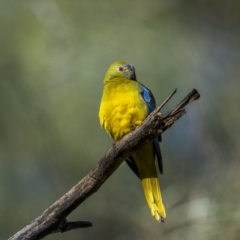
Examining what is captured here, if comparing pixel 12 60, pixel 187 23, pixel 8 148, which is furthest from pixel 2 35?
pixel 187 23

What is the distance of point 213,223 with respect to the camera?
629 centimetres

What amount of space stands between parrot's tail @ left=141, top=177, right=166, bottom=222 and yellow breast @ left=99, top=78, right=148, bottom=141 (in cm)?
52

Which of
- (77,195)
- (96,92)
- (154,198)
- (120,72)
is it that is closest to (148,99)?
(120,72)

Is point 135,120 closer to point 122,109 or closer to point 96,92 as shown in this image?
point 122,109

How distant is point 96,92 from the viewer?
7723 millimetres

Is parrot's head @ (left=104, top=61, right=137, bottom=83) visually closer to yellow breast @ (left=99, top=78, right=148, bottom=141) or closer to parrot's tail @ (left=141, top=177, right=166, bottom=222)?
yellow breast @ (left=99, top=78, right=148, bottom=141)

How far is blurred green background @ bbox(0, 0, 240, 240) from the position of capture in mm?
7406

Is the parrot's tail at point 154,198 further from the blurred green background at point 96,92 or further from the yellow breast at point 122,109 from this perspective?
the blurred green background at point 96,92

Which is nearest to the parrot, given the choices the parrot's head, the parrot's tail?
the parrot's tail

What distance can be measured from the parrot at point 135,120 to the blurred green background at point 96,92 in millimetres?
2207

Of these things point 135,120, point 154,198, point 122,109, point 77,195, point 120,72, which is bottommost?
point 77,195

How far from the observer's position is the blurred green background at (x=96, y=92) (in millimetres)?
7406

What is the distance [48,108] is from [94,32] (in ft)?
4.10

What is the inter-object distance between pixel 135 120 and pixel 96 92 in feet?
10.3
